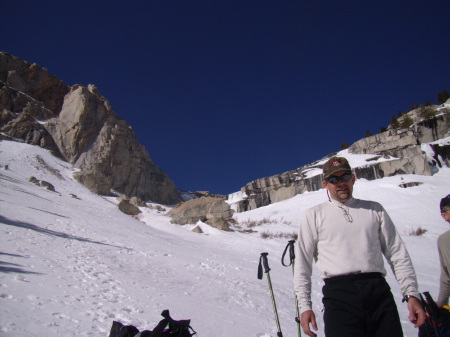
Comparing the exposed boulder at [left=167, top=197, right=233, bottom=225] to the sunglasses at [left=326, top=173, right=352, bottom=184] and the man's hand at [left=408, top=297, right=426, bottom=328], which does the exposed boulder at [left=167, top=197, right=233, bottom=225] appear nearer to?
the sunglasses at [left=326, top=173, right=352, bottom=184]

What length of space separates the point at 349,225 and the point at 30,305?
3474 millimetres

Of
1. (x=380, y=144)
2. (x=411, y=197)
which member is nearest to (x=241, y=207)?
(x=380, y=144)

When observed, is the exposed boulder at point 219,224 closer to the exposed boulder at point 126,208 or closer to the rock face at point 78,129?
the exposed boulder at point 126,208

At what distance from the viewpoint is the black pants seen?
1934mm

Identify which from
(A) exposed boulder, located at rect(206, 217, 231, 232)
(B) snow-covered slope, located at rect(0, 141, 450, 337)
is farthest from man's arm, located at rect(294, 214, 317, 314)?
(A) exposed boulder, located at rect(206, 217, 231, 232)

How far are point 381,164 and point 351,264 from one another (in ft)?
136

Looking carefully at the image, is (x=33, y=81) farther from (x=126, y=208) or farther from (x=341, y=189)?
(x=341, y=189)

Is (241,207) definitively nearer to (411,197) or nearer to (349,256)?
(411,197)

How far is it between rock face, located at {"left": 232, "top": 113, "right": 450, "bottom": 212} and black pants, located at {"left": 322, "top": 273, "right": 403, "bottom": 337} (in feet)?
130

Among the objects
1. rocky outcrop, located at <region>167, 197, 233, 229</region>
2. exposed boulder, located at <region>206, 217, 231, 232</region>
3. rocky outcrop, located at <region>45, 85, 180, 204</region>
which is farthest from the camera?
rocky outcrop, located at <region>45, 85, 180, 204</region>

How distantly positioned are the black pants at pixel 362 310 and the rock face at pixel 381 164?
130 ft

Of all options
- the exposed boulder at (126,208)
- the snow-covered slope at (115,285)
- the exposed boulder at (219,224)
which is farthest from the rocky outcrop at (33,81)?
the snow-covered slope at (115,285)

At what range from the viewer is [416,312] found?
78.3 inches

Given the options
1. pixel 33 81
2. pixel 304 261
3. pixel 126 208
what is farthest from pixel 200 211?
pixel 33 81
